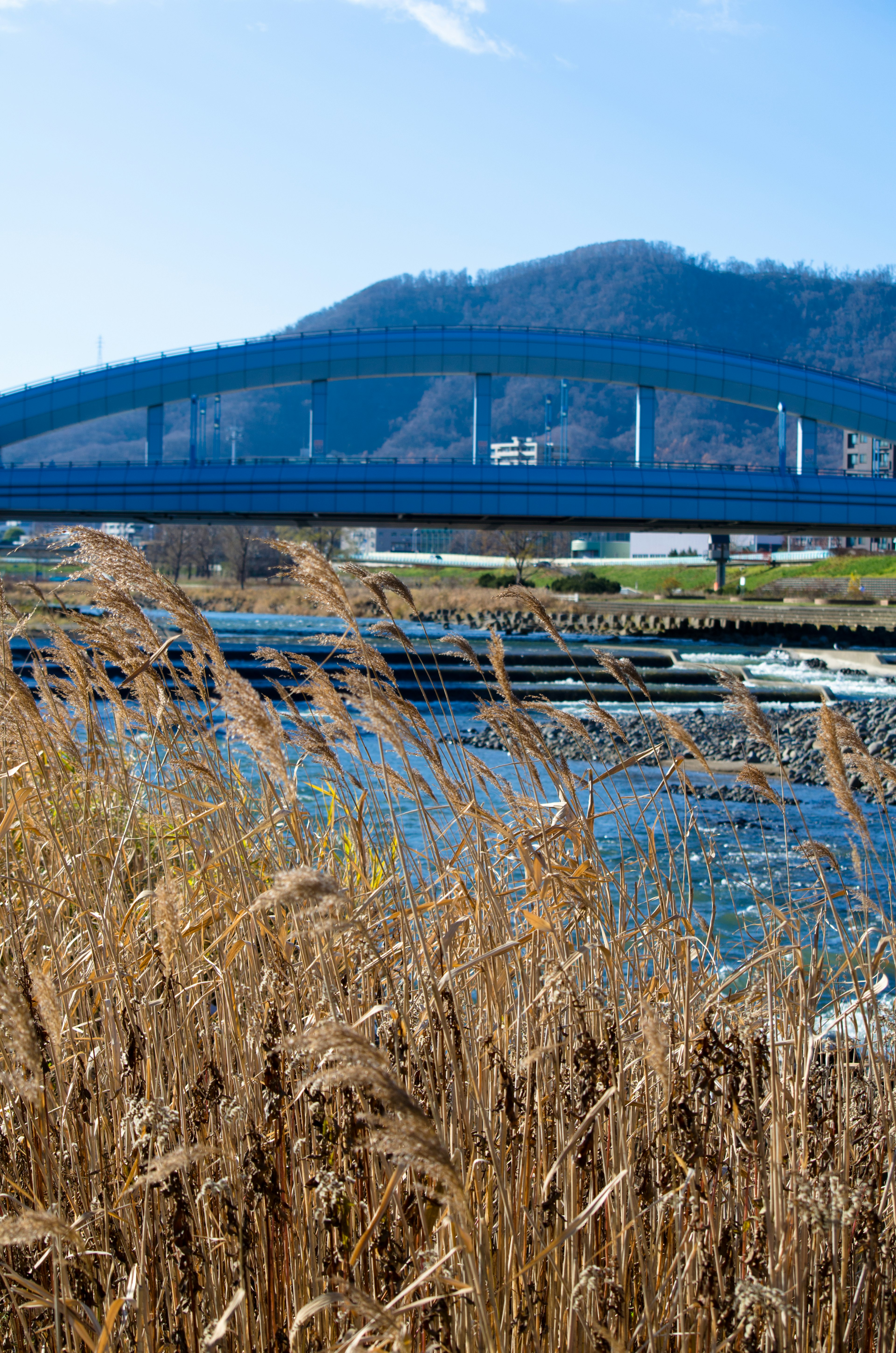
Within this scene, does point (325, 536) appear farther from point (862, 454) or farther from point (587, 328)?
point (587, 328)

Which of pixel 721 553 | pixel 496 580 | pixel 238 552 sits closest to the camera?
pixel 721 553

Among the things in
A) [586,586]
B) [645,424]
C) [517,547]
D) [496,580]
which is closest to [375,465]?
[645,424]

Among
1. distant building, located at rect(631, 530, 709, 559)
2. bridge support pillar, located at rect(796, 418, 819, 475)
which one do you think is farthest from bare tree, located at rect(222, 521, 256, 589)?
distant building, located at rect(631, 530, 709, 559)

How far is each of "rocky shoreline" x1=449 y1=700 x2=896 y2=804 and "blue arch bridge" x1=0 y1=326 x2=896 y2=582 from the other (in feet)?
34.7

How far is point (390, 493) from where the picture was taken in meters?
28.6

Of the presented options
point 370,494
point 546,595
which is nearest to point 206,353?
point 370,494

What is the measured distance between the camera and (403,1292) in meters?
1.18

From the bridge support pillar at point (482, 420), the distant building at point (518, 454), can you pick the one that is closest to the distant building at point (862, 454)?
the distant building at point (518, 454)

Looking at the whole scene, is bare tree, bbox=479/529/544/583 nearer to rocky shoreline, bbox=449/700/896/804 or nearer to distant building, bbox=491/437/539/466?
distant building, bbox=491/437/539/466

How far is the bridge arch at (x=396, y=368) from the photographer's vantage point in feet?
103

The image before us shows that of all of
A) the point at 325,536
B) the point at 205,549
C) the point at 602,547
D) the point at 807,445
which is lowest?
the point at 205,549

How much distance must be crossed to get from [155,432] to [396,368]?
783 centimetres

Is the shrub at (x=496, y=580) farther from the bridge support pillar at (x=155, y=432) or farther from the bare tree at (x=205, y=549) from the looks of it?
the bridge support pillar at (x=155, y=432)

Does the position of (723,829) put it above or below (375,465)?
below
